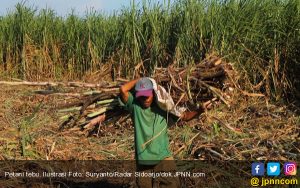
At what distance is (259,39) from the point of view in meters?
6.61

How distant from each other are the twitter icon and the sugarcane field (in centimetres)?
1

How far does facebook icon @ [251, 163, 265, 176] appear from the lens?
13.1 feet

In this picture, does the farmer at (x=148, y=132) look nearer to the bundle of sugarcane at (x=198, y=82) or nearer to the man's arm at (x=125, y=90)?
the man's arm at (x=125, y=90)

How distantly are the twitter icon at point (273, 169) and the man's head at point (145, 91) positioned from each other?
4.59 ft

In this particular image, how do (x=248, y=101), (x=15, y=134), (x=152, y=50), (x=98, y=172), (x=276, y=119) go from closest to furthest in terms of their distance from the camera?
(x=98, y=172), (x=15, y=134), (x=276, y=119), (x=248, y=101), (x=152, y=50)

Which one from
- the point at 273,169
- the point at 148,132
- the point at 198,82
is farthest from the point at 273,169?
the point at 148,132

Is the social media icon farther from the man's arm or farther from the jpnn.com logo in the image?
the man's arm

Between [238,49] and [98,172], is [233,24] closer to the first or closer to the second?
[238,49]

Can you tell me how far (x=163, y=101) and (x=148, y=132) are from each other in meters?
0.24

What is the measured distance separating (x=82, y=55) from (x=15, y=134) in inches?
179

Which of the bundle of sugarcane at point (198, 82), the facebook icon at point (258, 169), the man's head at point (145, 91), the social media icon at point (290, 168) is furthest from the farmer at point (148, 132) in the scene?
the social media icon at point (290, 168)

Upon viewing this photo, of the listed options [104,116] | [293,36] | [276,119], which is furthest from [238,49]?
[104,116]

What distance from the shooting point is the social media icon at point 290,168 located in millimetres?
3902

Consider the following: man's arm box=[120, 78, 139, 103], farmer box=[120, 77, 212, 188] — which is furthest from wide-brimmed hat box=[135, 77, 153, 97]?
man's arm box=[120, 78, 139, 103]
